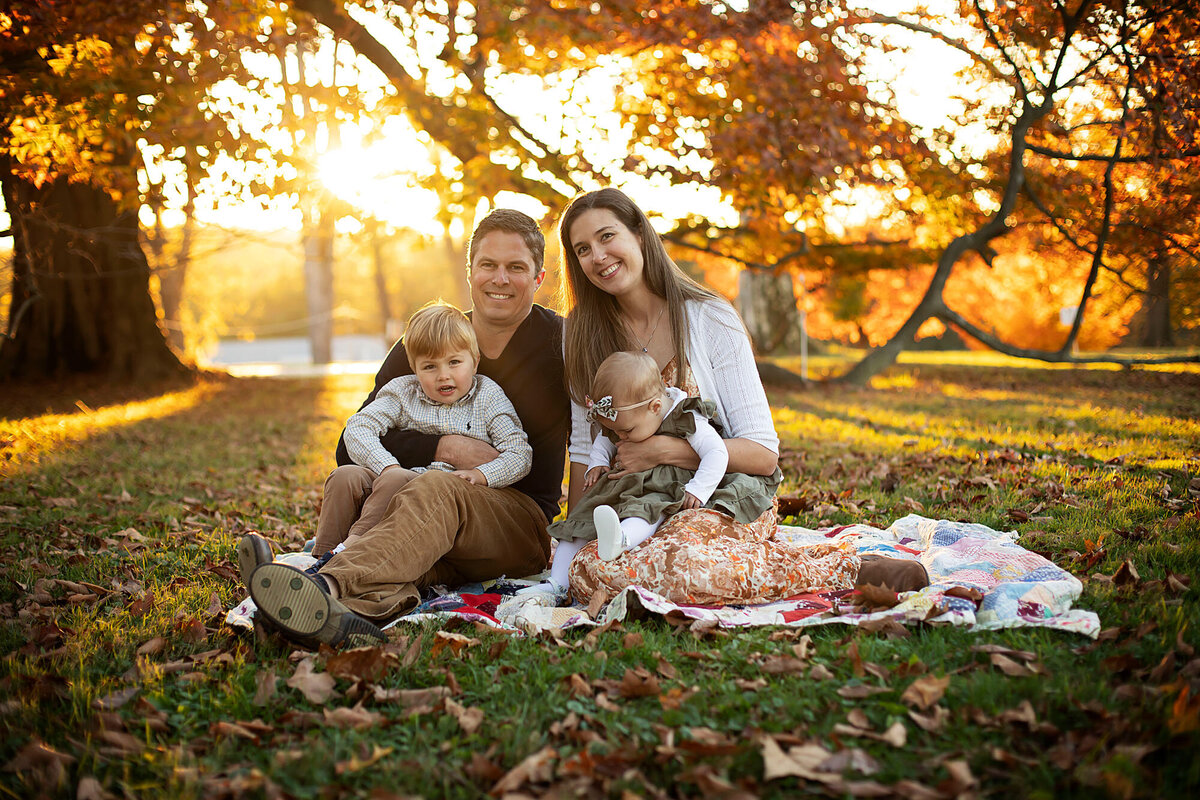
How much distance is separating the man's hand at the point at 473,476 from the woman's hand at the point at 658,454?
603 millimetres

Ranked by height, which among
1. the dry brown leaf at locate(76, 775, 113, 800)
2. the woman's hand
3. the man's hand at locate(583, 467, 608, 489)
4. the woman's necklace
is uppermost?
the woman's necklace

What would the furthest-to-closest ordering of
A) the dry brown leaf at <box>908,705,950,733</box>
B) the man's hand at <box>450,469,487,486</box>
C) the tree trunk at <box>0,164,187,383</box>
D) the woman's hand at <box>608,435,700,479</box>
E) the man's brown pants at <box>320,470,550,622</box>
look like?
1. the tree trunk at <box>0,164,187,383</box>
2. the man's hand at <box>450,469,487,486</box>
3. the woman's hand at <box>608,435,700,479</box>
4. the man's brown pants at <box>320,470,550,622</box>
5. the dry brown leaf at <box>908,705,950,733</box>

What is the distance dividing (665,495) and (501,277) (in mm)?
1357

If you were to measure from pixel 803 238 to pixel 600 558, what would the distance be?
9281 millimetres

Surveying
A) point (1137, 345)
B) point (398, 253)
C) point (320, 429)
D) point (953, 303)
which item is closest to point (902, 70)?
point (320, 429)

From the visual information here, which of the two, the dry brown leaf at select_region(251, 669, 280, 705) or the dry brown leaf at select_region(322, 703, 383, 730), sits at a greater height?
the dry brown leaf at select_region(251, 669, 280, 705)

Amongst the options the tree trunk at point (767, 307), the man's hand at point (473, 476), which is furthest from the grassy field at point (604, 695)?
the tree trunk at point (767, 307)

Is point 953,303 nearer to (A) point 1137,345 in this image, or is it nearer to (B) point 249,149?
(A) point 1137,345

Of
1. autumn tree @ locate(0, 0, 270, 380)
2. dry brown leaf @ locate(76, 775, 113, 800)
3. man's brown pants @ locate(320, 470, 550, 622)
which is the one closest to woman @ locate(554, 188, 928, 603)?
man's brown pants @ locate(320, 470, 550, 622)

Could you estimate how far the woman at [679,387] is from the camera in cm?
338

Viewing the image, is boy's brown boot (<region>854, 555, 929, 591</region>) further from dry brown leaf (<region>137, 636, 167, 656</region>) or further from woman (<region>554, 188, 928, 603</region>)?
dry brown leaf (<region>137, 636, 167, 656</region>)

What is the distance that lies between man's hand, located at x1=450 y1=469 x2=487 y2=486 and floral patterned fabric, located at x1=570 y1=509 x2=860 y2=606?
559 mm

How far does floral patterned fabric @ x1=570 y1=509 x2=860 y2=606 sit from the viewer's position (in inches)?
131

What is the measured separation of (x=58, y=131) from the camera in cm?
641
